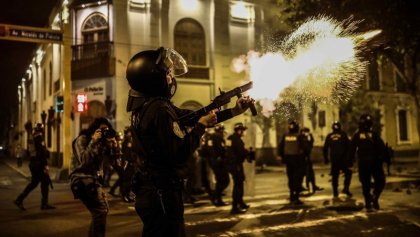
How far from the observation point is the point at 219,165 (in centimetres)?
1153

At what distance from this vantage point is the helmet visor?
3.90m

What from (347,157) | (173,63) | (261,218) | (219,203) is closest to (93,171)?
(173,63)

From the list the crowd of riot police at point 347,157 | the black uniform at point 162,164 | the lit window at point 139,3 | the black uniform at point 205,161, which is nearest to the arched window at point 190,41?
the lit window at point 139,3

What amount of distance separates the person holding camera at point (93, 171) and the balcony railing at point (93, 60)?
55.2 feet

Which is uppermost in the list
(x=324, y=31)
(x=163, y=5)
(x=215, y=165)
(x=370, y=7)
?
(x=163, y=5)

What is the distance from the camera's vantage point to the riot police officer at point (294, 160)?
11227 millimetres

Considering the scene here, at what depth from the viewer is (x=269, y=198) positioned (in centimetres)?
1260

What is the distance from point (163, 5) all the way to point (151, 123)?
20.9 m

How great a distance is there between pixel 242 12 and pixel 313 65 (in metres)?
19.8

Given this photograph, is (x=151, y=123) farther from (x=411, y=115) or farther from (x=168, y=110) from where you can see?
(x=411, y=115)

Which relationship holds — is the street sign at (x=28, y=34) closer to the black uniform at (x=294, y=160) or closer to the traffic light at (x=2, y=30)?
the traffic light at (x=2, y=30)

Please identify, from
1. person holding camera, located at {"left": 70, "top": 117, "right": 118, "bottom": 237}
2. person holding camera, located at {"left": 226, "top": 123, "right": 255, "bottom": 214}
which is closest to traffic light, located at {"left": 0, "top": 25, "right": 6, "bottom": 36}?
person holding camera, located at {"left": 226, "top": 123, "right": 255, "bottom": 214}

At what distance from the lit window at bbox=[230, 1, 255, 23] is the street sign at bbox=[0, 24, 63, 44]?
34.1 ft

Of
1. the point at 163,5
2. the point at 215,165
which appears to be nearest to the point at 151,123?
the point at 215,165
